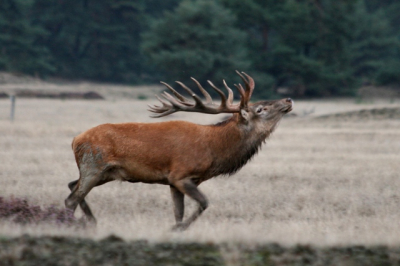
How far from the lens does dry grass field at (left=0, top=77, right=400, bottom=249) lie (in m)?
7.16

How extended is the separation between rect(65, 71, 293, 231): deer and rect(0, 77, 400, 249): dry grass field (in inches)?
20.9

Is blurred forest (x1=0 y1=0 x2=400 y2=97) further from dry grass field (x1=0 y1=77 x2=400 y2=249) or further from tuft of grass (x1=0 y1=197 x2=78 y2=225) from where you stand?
tuft of grass (x1=0 y1=197 x2=78 y2=225)

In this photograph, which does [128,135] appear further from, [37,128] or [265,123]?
[37,128]

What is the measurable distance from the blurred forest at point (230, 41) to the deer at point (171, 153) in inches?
1586

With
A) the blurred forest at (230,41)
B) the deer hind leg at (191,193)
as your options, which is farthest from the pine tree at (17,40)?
the deer hind leg at (191,193)

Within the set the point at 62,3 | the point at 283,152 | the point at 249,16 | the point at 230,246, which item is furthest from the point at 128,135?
the point at 62,3

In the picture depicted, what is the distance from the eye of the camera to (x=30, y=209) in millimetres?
8180

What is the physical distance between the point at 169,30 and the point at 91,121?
26.7m

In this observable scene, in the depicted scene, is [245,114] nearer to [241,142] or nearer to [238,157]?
[241,142]

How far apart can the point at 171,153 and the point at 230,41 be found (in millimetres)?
43198

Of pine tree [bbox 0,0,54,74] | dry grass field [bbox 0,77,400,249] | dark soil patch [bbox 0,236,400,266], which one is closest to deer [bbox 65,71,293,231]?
dry grass field [bbox 0,77,400,249]

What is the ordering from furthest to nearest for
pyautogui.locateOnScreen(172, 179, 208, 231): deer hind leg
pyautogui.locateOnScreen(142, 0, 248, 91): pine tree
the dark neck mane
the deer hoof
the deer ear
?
pyautogui.locateOnScreen(142, 0, 248, 91): pine tree, the deer ear, the dark neck mane, pyautogui.locateOnScreen(172, 179, 208, 231): deer hind leg, the deer hoof

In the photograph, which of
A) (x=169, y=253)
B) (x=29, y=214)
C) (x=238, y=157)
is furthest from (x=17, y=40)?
(x=169, y=253)

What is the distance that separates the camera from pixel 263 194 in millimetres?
11320
